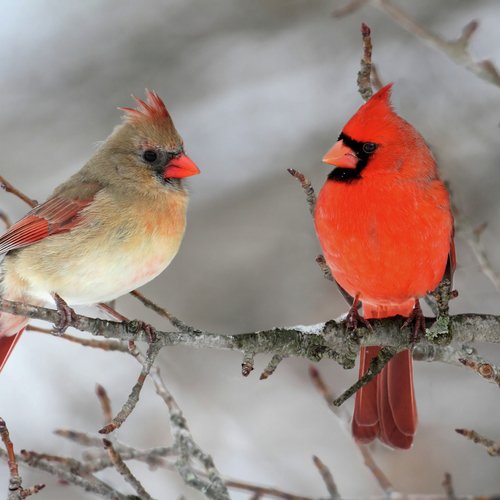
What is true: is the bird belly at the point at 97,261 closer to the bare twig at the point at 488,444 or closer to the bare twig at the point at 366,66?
the bare twig at the point at 366,66

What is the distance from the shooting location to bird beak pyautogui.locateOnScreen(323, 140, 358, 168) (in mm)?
2998

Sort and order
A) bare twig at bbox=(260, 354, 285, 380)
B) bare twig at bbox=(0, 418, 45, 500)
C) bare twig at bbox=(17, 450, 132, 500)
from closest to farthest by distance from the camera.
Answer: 1. bare twig at bbox=(0, 418, 45, 500)
2. bare twig at bbox=(17, 450, 132, 500)
3. bare twig at bbox=(260, 354, 285, 380)

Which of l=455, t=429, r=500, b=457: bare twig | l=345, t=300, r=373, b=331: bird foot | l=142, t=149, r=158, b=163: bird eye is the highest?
l=142, t=149, r=158, b=163: bird eye

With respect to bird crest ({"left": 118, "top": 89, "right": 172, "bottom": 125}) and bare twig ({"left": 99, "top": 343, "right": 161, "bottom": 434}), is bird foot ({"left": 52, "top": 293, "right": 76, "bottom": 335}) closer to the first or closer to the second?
bare twig ({"left": 99, "top": 343, "right": 161, "bottom": 434})

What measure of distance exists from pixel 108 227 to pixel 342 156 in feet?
2.80

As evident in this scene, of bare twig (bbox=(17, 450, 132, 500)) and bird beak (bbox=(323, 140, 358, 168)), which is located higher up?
bird beak (bbox=(323, 140, 358, 168))

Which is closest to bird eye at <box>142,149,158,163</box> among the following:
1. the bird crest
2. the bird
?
the bird

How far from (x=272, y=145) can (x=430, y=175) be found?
2.89 meters

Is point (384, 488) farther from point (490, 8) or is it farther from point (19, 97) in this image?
point (19, 97)

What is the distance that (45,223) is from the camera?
10.8ft

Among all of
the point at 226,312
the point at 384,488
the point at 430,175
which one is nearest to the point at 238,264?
the point at 226,312

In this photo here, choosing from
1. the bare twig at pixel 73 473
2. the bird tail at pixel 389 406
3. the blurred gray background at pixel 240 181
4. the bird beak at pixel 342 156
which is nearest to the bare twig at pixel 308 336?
the bird tail at pixel 389 406

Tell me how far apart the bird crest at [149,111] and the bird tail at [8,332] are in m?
0.88

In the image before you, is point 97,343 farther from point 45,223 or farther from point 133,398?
point 133,398
